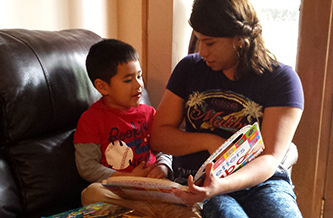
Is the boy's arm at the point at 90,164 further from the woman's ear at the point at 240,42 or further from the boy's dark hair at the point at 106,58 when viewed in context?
the woman's ear at the point at 240,42

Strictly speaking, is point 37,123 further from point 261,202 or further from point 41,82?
point 261,202

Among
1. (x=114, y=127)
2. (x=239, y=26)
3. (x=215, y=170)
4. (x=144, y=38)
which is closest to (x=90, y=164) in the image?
(x=114, y=127)

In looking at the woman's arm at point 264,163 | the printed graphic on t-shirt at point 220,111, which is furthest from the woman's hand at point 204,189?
the printed graphic on t-shirt at point 220,111

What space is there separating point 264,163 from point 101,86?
674mm

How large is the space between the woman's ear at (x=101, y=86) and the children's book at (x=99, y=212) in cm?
44

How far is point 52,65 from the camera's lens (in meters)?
1.40

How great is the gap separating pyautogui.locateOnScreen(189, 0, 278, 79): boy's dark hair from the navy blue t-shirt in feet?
0.14

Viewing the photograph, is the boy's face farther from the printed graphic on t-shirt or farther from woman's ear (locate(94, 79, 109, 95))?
the printed graphic on t-shirt

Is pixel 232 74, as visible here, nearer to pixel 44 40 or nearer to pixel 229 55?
pixel 229 55

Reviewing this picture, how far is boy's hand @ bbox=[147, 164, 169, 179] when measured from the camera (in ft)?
4.67

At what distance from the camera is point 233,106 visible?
54.3 inches

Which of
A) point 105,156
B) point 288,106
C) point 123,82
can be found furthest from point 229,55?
point 105,156

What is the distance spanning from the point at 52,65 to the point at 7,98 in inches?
8.7

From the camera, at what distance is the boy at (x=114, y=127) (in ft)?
4.63
